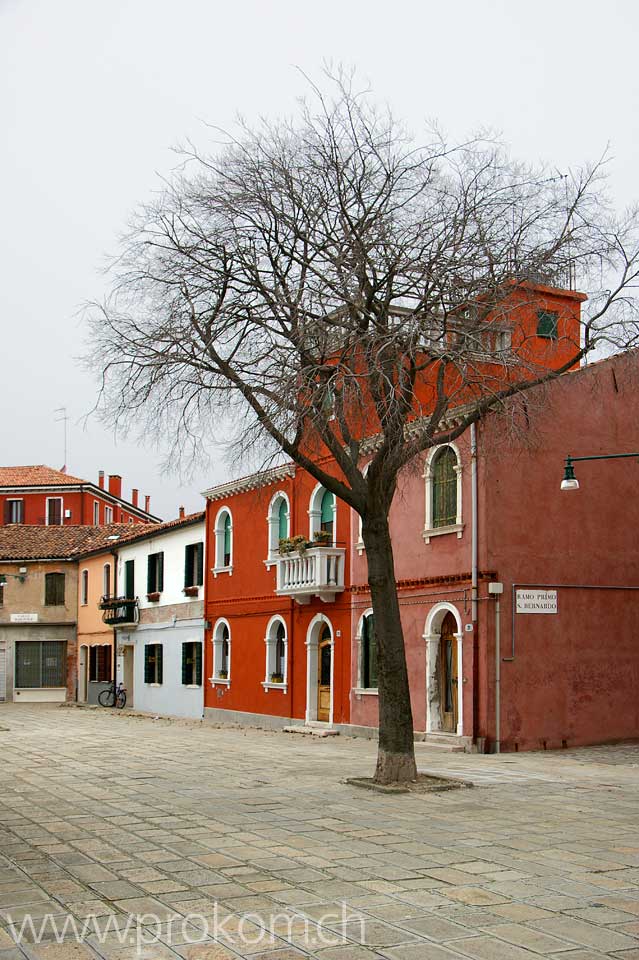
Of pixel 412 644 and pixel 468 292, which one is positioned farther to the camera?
pixel 412 644

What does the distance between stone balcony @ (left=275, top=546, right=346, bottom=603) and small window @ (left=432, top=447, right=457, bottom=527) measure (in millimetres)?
3756

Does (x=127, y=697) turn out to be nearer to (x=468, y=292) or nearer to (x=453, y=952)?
(x=468, y=292)

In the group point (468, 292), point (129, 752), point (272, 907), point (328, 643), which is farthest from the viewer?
point (328, 643)

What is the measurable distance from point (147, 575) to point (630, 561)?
1996 cm

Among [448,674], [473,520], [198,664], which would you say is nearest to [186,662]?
[198,664]

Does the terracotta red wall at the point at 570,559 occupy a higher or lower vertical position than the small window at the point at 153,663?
higher

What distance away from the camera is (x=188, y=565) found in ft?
111

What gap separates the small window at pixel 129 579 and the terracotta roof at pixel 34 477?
2153 centimetres

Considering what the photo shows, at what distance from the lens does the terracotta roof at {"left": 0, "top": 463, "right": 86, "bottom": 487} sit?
60.2 m

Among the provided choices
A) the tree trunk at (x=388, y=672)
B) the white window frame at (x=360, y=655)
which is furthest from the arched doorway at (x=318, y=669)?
the tree trunk at (x=388, y=672)

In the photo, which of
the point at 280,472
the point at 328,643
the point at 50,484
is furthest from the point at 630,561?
the point at 50,484

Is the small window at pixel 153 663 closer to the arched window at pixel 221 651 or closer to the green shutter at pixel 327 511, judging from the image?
the arched window at pixel 221 651

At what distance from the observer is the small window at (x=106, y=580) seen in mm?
41531

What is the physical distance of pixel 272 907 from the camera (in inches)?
291
